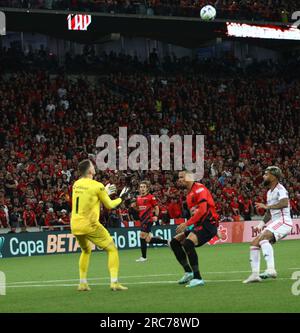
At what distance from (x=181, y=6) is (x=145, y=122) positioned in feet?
20.7

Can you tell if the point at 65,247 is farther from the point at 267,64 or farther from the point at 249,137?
the point at 267,64

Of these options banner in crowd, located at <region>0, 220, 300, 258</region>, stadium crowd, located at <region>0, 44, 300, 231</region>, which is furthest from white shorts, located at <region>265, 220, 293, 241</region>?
stadium crowd, located at <region>0, 44, 300, 231</region>

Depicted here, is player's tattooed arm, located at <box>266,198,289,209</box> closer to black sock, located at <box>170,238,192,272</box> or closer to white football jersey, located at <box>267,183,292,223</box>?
white football jersey, located at <box>267,183,292,223</box>

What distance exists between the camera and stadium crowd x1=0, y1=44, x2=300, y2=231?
32.4m

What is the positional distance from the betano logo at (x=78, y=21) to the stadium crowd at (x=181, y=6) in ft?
1.22

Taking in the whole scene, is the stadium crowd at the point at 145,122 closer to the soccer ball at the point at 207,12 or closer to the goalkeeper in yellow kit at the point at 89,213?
the soccer ball at the point at 207,12

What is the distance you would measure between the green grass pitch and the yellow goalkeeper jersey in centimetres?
114

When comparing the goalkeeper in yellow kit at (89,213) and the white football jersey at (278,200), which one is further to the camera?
→ the white football jersey at (278,200)

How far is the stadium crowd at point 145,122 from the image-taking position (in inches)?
1277

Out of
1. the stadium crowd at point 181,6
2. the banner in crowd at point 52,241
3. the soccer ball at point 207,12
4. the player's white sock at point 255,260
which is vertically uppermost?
the stadium crowd at point 181,6

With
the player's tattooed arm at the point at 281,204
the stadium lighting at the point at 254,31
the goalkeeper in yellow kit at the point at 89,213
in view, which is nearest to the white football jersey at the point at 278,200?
the player's tattooed arm at the point at 281,204

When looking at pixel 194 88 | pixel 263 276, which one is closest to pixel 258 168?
pixel 194 88

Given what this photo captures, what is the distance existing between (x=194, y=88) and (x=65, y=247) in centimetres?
1794

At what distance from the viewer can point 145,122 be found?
41.1 meters
